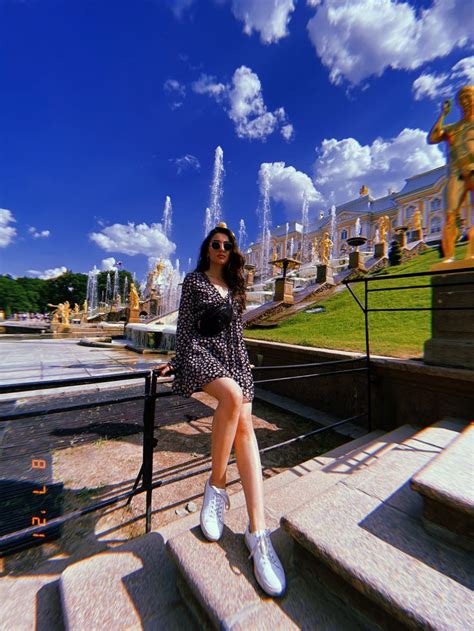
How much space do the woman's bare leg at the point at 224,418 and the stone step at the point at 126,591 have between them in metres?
0.50

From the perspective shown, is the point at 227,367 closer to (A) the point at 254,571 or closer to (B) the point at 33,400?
(A) the point at 254,571

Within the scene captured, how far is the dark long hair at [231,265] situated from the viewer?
2168mm

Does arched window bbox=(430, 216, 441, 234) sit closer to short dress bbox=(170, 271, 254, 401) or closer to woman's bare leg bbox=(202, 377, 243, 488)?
short dress bbox=(170, 271, 254, 401)

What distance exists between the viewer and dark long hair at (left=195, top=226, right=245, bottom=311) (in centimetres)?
217

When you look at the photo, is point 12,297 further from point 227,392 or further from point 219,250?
point 227,392

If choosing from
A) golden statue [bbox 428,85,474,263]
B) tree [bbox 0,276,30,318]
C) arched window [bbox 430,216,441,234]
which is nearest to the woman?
golden statue [bbox 428,85,474,263]

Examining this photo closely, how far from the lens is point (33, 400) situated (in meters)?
4.66

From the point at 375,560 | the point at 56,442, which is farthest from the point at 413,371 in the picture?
the point at 56,442

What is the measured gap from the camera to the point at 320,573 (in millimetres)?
1326

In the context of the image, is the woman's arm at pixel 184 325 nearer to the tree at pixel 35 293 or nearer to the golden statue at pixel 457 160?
the golden statue at pixel 457 160

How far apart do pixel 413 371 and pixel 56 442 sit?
4.42 metres

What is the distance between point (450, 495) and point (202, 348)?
4.81 ft

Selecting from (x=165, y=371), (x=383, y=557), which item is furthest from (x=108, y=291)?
(x=383, y=557)

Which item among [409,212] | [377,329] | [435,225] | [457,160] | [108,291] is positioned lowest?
[377,329]
